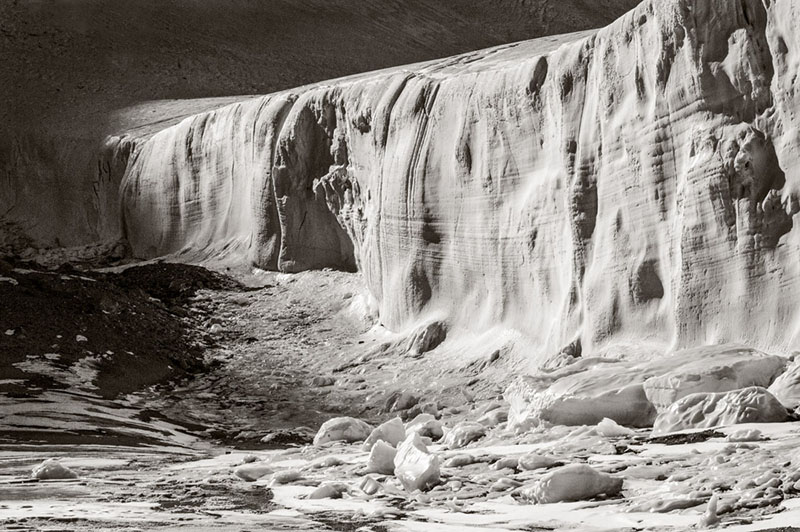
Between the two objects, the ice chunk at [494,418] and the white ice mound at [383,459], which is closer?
the white ice mound at [383,459]

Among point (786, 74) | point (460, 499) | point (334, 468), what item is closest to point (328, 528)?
point (460, 499)

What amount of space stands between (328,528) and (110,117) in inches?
1110

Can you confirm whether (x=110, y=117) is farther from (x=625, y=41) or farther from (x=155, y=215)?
(x=625, y=41)

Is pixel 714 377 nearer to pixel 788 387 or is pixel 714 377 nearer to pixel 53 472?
pixel 788 387

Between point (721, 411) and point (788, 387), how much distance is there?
87 centimetres

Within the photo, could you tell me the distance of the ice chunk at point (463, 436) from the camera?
11.2 metres

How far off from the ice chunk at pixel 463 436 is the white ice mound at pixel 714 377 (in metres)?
1.52

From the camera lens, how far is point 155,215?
28.6 meters

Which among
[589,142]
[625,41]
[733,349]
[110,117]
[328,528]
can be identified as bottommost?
[328,528]

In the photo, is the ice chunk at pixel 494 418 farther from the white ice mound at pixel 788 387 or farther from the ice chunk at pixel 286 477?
the white ice mound at pixel 788 387

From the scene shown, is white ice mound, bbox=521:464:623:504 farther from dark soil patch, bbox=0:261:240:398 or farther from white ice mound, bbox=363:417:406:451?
dark soil patch, bbox=0:261:240:398

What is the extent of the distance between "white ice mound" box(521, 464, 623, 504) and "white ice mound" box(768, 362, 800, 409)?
8.77 ft

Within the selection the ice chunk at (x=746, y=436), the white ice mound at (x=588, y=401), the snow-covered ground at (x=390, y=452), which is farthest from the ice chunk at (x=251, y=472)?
the ice chunk at (x=746, y=436)

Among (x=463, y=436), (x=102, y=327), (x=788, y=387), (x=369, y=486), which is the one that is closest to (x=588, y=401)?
(x=463, y=436)
